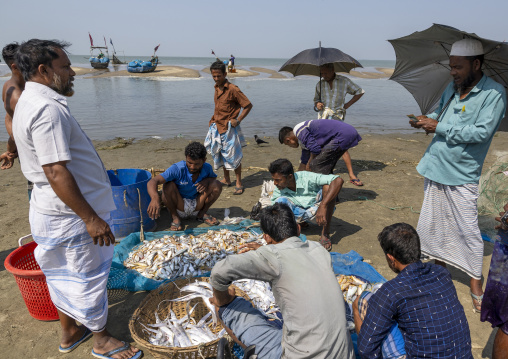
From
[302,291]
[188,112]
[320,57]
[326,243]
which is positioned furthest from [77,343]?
[188,112]

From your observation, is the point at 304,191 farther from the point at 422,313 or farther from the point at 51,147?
the point at 51,147

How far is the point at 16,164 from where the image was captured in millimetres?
8180

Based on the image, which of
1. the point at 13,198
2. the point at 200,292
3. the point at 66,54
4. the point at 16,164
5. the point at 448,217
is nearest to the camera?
the point at 66,54

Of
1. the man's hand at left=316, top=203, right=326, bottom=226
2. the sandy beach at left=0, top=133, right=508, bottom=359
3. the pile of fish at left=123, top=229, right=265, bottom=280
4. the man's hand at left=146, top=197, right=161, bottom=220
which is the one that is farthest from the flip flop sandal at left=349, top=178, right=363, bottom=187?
the man's hand at left=146, top=197, right=161, bottom=220

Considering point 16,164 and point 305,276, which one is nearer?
point 305,276

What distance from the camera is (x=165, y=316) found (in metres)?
3.35

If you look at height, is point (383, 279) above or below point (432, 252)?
below

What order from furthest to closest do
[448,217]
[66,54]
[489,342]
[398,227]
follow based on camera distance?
[448,217], [489,342], [66,54], [398,227]

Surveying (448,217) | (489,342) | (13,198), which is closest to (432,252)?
(448,217)

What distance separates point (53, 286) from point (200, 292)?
4.07 feet

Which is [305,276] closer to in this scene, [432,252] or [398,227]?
[398,227]

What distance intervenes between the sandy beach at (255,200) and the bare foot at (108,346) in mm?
146

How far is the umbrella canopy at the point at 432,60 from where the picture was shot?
10.8 feet

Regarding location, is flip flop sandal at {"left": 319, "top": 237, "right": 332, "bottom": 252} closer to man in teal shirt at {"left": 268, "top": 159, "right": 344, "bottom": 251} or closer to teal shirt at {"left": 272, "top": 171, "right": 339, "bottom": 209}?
man in teal shirt at {"left": 268, "top": 159, "right": 344, "bottom": 251}
